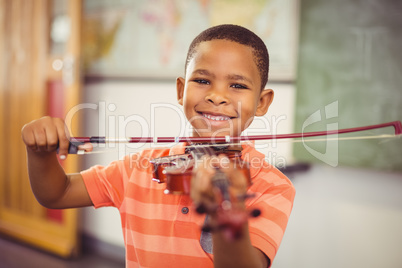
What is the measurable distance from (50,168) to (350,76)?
1269mm

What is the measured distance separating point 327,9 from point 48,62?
5.91ft

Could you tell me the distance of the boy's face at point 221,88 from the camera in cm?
82

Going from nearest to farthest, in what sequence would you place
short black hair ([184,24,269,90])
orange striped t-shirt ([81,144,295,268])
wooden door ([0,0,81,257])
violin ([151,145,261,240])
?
1. violin ([151,145,261,240])
2. orange striped t-shirt ([81,144,295,268])
3. short black hair ([184,24,269,90])
4. wooden door ([0,0,81,257])

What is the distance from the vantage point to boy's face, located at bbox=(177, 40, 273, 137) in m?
0.82

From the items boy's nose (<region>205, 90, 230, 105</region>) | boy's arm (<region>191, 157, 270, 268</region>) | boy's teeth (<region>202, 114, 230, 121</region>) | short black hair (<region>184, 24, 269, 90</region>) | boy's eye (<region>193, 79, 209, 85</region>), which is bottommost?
boy's arm (<region>191, 157, 270, 268</region>)

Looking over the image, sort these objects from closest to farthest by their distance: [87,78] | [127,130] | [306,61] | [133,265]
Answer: [133,265]
[306,61]
[127,130]
[87,78]

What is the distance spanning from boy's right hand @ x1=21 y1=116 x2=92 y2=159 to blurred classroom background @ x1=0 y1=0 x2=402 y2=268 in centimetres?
24

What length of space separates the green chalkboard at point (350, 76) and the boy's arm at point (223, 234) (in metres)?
1.14

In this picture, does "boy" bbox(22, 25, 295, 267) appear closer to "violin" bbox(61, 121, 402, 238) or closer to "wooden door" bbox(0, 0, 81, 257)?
"violin" bbox(61, 121, 402, 238)

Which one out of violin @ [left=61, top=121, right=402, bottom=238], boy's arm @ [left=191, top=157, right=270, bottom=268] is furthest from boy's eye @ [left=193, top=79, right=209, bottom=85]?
boy's arm @ [left=191, top=157, right=270, bottom=268]

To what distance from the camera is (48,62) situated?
254cm

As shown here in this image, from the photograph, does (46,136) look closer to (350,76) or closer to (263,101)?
(263,101)

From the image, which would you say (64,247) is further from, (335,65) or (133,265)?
(335,65)

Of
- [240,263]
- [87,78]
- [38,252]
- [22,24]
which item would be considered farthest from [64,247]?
Result: [240,263]
